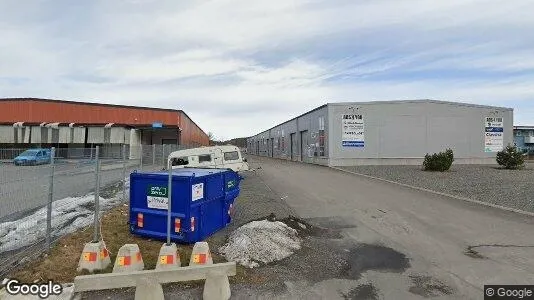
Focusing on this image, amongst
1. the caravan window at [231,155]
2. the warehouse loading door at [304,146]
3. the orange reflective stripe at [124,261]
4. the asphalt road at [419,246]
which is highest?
the warehouse loading door at [304,146]

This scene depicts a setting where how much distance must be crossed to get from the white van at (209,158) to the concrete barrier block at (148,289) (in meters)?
15.1

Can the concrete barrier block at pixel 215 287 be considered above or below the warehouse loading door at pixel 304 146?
below

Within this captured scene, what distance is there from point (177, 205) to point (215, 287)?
282cm

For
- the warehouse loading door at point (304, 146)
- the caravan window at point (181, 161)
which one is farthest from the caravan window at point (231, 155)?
the warehouse loading door at point (304, 146)

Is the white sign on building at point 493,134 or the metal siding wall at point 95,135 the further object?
the metal siding wall at point 95,135

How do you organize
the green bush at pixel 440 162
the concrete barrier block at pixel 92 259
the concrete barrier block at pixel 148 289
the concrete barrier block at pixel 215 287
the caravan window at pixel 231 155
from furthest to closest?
the green bush at pixel 440 162 → the caravan window at pixel 231 155 → the concrete barrier block at pixel 92 259 → the concrete barrier block at pixel 215 287 → the concrete barrier block at pixel 148 289

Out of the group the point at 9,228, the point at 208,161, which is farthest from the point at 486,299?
the point at 208,161

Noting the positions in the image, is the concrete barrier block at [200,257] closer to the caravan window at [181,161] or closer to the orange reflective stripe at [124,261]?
the orange reflective stripe at [124,261]

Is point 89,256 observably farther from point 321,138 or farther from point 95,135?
point 95,135

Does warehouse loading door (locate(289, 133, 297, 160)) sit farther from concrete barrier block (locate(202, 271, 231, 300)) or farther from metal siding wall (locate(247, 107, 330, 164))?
concrete barrier block (locate(202, 271, 231, 300))

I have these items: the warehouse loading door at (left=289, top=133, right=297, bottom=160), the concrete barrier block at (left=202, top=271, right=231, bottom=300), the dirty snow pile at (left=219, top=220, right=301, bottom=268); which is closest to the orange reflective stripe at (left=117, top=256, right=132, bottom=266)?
the concrete barrier block at (left=202, top=271, right=231, bottom=300)

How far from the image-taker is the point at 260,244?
7.42 meters

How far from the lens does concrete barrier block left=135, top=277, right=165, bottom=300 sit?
16.9 feet

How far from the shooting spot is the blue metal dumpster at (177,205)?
25.4 ft
